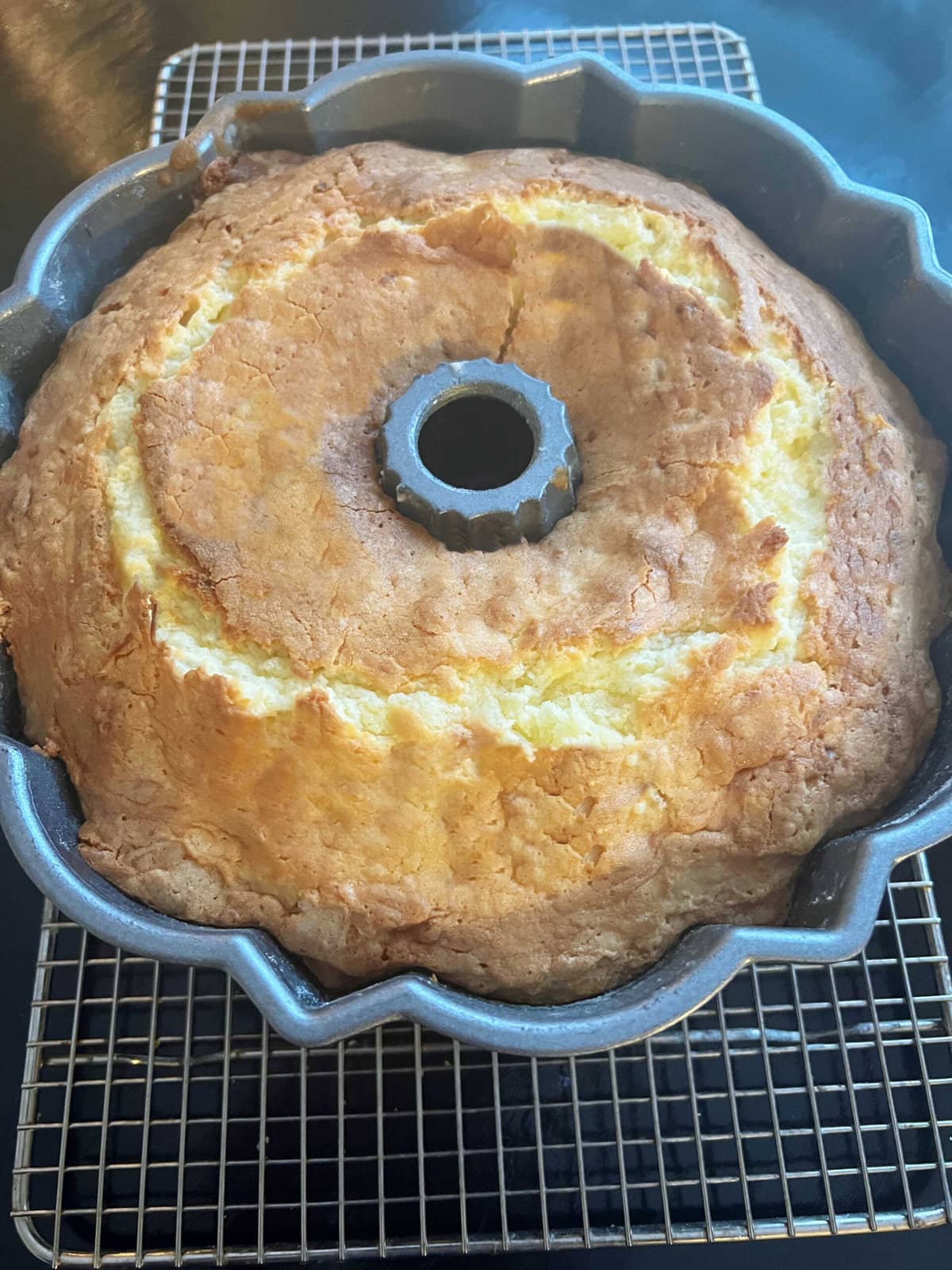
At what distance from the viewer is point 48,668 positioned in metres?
1.67

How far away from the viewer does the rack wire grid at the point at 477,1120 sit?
5.46 feet

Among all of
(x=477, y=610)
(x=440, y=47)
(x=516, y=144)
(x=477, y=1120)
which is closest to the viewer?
(x=477, y=610)

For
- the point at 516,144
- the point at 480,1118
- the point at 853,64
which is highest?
the point at 516,144

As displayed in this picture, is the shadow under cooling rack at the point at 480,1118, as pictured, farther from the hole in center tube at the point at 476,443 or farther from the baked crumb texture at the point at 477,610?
the hole in center tube at the point at 476,443

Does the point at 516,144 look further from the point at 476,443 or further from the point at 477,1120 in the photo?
the point at 477,1120

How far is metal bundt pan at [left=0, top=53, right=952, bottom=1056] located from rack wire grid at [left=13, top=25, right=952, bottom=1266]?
0.33 meters

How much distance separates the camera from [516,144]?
205 centimetres

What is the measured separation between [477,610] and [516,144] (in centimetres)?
117

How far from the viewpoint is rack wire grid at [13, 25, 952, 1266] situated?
1665 mm

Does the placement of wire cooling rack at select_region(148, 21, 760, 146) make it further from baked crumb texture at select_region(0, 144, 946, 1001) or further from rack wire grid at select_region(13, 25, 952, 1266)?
rack wire grid at select_region(13, 25, 952, 1266)

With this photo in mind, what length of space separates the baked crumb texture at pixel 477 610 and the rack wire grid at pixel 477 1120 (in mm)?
336

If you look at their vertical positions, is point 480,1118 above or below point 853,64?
below

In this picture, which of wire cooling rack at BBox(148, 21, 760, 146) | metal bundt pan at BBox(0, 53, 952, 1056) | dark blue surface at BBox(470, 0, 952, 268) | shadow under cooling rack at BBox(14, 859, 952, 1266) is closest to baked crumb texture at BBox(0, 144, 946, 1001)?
metal bundt pan at BBox(0, 53, 952, 1056)

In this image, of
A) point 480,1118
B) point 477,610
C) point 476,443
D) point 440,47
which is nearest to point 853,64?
point 440,47
